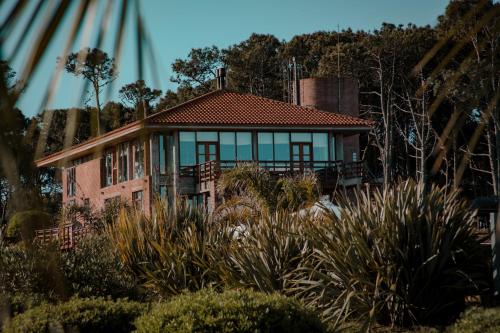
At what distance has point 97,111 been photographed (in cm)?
87

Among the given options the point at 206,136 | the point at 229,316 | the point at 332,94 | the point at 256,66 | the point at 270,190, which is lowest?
the point at 229,316

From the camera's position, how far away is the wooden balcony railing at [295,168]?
137 ft

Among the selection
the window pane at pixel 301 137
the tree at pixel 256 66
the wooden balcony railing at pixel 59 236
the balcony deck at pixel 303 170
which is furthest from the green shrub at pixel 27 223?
the tree at pixel 256 66

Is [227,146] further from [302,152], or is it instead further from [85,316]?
[85,316]

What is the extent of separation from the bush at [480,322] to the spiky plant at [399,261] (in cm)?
211

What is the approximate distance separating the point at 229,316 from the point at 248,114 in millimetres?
37191

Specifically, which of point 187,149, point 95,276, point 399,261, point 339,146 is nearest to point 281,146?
point 339,146

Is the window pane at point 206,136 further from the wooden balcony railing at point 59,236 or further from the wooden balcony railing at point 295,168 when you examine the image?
the wooden balcony railing at point 59,236

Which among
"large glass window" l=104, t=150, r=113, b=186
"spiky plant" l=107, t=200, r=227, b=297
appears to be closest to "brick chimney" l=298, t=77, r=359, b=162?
"spiky plant" l=107, t=200, r=227, b=297

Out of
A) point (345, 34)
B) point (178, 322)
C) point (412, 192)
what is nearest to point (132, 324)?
point (178, 322)

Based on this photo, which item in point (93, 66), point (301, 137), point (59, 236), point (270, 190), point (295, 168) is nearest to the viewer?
point (93, 66)

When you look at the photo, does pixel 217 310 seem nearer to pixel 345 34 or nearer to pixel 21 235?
pixel 21 235

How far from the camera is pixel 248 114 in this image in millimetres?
46656

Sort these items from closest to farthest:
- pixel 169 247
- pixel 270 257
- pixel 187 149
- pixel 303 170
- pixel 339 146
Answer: pixel 270 257, pixel 169 247, pixel 303 170, pixel 187 149, pixel 339 146
